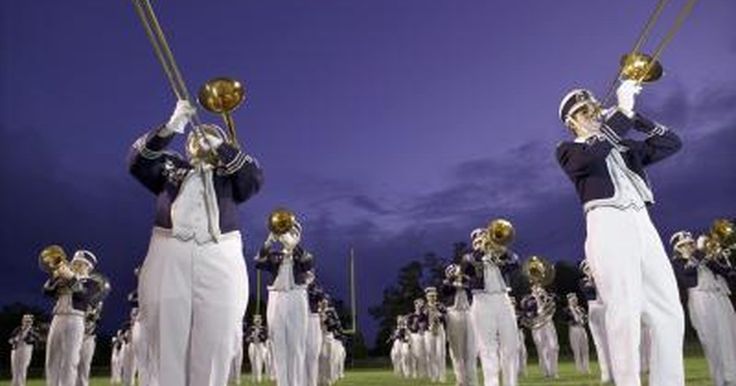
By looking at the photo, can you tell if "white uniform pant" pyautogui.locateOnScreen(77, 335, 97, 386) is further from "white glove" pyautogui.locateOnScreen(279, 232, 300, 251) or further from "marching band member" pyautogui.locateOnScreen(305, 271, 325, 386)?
"white glove" pyautogui.locateOnScreen(279, 232, 300, 251)

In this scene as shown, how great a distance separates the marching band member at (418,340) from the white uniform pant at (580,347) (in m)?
3.84

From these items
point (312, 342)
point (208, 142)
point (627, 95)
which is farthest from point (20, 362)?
point (627, 95)

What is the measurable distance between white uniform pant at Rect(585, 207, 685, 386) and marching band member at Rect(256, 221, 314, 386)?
521 centimetres

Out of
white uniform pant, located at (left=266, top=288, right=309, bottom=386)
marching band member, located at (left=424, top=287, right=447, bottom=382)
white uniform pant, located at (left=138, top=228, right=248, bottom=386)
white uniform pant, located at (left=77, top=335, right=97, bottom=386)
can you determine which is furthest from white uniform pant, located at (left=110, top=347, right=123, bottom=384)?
white uniform pant, located at (left=138, top=228, right=248, bottom=386)

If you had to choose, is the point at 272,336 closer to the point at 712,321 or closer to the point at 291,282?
the point at 291,282

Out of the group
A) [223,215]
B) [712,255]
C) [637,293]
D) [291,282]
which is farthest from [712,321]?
[223,215]

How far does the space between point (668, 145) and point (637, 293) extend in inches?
47.0

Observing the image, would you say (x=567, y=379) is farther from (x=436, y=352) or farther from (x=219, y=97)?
(x=219, y=97)

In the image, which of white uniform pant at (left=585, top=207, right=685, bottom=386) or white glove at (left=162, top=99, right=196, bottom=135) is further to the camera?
white uniform pant at (left=585, top=207, right=685, bottom=386)

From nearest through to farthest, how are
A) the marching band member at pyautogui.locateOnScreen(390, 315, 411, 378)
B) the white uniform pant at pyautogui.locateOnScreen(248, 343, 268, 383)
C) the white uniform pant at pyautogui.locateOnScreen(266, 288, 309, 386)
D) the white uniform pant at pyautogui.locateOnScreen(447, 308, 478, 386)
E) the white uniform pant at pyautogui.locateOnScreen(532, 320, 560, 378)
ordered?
the white uniform pant at pyautogui.locateOnScreen(266, 288, 309, 386)
the white uniform pant at pyautogui.locateOnScreen(447, 308, 478, 386)
the white uniform pant at pyautogui.locateOnScreen(532, 320, 560, 378)
the marching band member at pyautogui.locateOnScreen(390, 315, 411, 378)
the white uniform pant at pyautogui.locateOnScreen(248, 343, 268, 383)

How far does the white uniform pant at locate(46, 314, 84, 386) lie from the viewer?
11383mm

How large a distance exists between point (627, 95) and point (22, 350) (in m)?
19.8

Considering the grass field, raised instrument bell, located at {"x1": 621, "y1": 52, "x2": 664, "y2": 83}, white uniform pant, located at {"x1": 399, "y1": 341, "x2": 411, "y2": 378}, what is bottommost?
the grass field

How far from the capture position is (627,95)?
18.4ft
